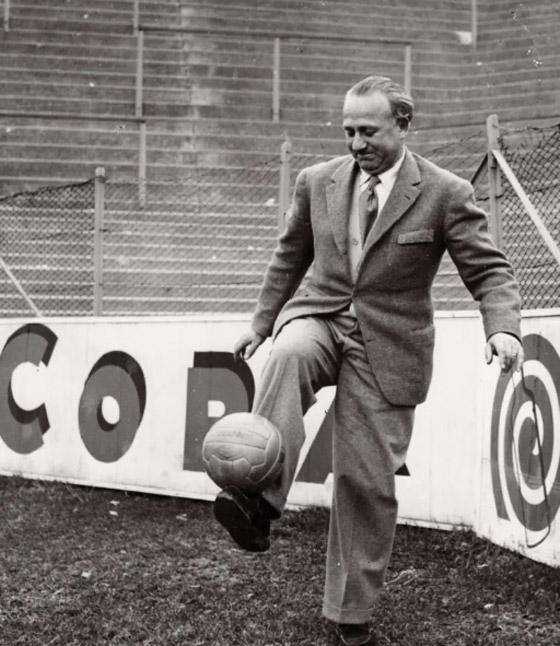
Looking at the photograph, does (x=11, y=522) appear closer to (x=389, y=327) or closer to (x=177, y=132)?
(x=389, y=327)

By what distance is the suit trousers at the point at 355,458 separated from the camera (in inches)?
153

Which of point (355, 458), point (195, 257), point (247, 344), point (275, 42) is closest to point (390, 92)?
point (247, 344)

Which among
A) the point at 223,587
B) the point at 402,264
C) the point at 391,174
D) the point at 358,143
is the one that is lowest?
the point at 223,587

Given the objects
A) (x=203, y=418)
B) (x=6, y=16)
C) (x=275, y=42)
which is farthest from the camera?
(x=6, y=16)

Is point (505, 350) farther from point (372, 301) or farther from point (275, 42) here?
point (275, 42)

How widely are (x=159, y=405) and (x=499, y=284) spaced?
386 centimetres

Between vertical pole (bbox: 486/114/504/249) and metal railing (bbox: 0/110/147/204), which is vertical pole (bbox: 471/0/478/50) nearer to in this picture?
metal railing (bbox: 0/110/147/204)

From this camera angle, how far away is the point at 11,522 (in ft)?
20.7

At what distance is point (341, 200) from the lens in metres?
3.95

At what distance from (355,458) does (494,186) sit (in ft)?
8.92

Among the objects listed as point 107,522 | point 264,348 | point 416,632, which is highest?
point 264,348

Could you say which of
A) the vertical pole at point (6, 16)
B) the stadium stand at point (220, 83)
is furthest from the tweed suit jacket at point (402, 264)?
the vertical pole at point (6, 16)

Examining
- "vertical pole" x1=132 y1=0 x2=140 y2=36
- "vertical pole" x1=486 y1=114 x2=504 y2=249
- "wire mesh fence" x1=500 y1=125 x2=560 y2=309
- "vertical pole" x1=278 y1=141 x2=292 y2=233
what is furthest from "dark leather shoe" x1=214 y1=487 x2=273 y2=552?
"vertical pole" x1=132 y1=0 x2=140 y2=36

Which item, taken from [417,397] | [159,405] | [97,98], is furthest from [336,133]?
[417,397]
